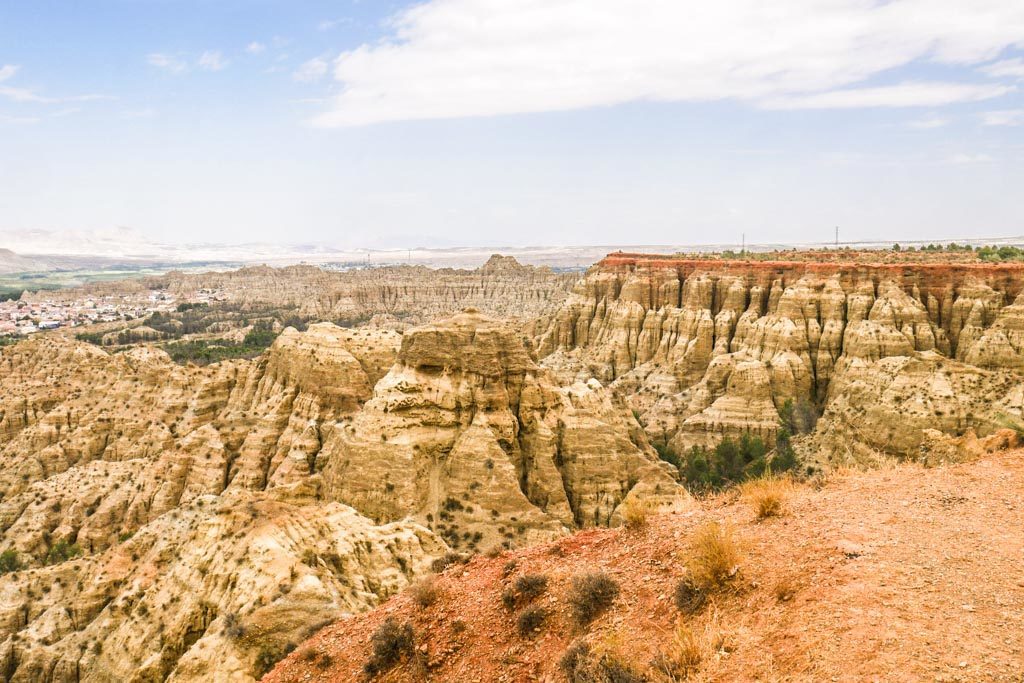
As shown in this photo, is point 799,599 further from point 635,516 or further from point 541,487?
point 541,487

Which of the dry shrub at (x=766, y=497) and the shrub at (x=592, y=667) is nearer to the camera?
the shrub at (x=592, y=667)

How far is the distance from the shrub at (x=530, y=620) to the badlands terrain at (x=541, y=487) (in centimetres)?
5

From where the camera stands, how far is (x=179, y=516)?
18828 mm

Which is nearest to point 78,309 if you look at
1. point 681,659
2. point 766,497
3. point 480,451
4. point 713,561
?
point 480,451

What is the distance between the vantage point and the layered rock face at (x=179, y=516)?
13419 millimetres

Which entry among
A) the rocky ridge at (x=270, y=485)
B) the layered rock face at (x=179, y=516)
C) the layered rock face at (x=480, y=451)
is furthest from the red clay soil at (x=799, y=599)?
the layered rock face at (x=480, y=451)

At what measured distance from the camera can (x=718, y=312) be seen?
52.3 meters

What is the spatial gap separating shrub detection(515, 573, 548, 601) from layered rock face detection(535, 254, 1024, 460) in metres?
23.8

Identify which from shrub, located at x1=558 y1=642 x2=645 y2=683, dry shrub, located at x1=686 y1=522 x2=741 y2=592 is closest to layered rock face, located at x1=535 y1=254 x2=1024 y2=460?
dry shrub, located at x1=686 y1=522 x2=741 y2=592

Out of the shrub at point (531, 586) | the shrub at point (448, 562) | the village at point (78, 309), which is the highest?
the shrub at point (531, 586)

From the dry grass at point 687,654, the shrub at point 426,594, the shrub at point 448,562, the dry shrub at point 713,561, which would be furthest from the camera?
the shrub at point 448,562

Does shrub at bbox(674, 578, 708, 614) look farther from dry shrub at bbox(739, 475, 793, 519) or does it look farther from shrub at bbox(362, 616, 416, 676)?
shrub at bbox(362, 616, 416, 676)

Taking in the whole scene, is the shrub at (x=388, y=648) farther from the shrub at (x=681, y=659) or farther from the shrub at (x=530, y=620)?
the shrub at (x=681, y=659)

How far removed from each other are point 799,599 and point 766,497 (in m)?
2.49
